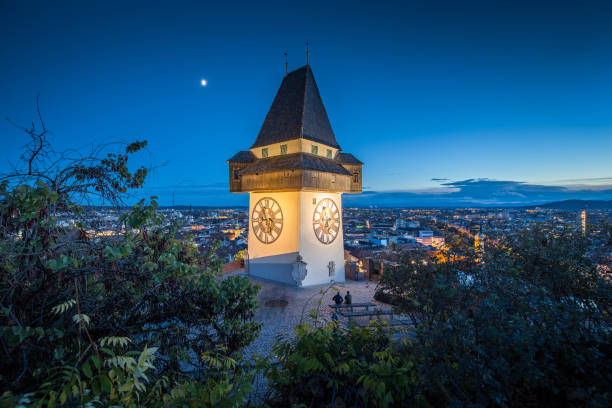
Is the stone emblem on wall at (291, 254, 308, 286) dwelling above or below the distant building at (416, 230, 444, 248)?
below

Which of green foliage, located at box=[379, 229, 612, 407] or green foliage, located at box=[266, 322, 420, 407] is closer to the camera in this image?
green foliage, located at box=[379, 229, 612, 407]

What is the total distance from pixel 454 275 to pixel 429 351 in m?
2.32

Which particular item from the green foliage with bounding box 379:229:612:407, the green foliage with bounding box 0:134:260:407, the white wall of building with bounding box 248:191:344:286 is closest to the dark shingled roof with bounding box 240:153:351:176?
the white wall of building with bounding box 248:191:344:286

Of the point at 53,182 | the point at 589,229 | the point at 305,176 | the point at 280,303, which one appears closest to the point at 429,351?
the point at 589,229

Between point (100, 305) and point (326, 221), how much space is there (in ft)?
35.6

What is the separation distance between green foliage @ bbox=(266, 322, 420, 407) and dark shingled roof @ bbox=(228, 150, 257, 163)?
11574mm

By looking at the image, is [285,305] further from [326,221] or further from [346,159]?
[346,159]

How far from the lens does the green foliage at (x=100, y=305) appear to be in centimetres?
202

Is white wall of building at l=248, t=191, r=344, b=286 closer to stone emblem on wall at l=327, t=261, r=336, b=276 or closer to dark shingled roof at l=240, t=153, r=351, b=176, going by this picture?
stone emblem on wall at l=327, t=261, r=336, b=276

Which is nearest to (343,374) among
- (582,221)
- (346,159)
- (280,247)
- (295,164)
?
(582,221)

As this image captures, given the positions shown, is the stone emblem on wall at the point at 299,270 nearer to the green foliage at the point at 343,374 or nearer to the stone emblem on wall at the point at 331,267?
the stone emblem on wall at the point at 331,267

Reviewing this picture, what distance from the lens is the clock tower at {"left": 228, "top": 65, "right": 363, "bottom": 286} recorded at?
1212cm

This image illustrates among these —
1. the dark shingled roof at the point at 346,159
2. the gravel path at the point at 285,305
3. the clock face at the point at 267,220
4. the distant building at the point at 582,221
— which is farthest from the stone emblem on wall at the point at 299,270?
the distant building at the point at 582,221

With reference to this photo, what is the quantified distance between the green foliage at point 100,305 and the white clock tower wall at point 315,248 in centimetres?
804
